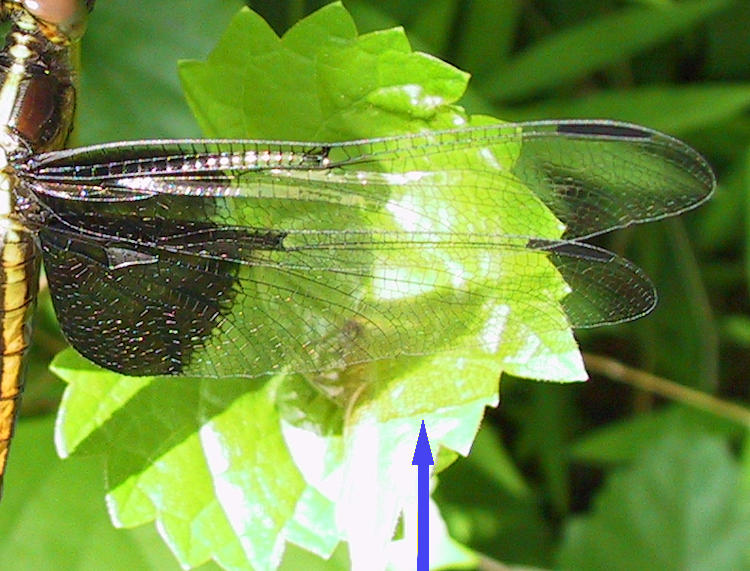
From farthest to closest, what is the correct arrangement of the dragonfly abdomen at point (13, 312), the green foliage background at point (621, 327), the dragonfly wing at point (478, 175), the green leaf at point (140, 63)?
the green foliage background at point (621, 327)
the green leaf at point (140, 63)
the dragonfly abdomen at point (13, 312)
the dragonfly wing at point (478, 175)

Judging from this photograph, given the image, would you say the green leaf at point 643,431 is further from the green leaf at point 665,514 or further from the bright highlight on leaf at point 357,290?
the bright highlight on leaf at point 357,290

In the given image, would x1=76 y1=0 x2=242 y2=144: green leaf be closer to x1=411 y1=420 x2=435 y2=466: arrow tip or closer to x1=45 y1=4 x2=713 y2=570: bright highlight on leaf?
x1=45 y1=4 x2=713 y2=570: bright highlight on leaf

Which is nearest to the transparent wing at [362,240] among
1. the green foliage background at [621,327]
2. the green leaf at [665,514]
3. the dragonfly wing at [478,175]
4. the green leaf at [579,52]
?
the dragonfly wing at [478,175]

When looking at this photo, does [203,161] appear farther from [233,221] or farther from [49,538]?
[49,538]

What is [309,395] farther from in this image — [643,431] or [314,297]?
[643,431]

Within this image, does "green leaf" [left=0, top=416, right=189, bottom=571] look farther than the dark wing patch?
Yes

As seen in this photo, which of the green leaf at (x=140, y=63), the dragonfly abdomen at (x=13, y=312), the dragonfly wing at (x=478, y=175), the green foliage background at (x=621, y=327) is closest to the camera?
the dragonfly wing at (x=478, y=175)

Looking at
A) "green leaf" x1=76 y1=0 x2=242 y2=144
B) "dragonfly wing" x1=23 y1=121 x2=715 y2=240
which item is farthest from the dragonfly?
"green leaf" x1=76 y1=0 x2=242 y2=144
